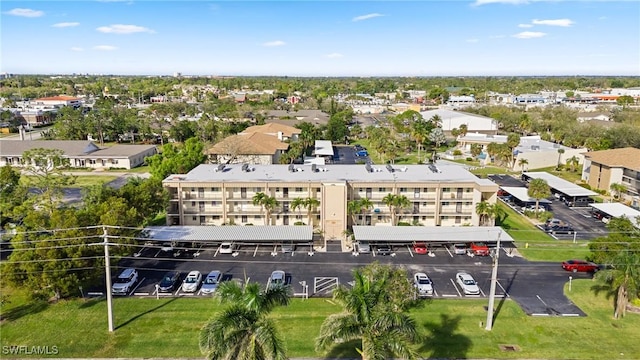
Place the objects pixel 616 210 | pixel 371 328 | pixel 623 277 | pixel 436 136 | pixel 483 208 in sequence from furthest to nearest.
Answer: pixel 436 136 → pixel 616 210 → pixel 483 208 → pixel 623 277 → pixel 371 328

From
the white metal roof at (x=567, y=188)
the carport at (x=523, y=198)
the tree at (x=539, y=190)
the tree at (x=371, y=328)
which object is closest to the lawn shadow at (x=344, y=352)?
the tree at (x=371, y=328)

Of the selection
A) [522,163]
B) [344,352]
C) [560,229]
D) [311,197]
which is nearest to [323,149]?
[522,163]

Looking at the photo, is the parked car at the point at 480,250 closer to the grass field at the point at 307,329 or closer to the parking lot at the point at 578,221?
the grass field at the point at 307,329

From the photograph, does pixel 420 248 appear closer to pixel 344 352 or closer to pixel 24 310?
pixel 344 352

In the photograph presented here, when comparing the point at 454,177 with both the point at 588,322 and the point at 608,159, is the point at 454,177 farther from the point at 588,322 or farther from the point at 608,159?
the point at 608,159

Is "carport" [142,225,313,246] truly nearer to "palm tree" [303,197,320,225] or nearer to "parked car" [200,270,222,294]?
"palm tree" [303,197,320,225]

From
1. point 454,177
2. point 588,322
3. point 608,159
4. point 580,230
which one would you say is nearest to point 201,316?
point 588,322
